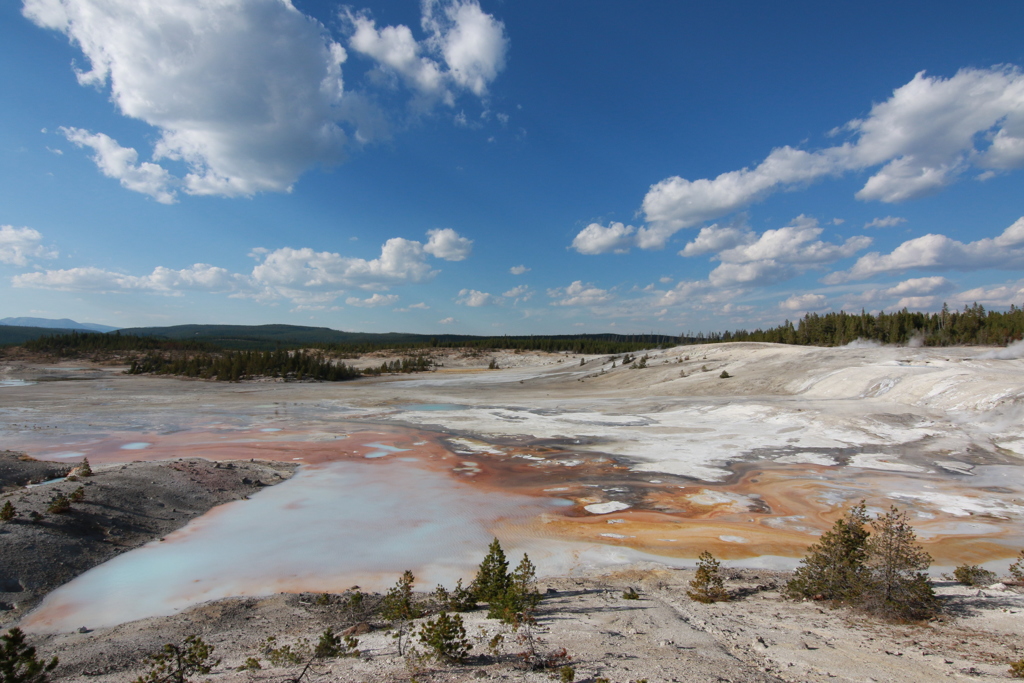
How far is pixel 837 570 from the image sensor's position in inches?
226

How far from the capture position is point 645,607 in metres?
5.57

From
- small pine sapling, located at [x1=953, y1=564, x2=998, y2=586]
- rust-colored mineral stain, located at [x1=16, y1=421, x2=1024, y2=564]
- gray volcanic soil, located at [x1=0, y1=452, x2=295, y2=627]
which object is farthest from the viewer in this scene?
rust-colored mineral stain, located at [x1=16, y1=421, x2=1024, y2=564]

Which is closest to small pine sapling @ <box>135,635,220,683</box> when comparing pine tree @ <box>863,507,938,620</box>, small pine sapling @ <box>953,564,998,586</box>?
pine tree @ <box>863,507,938,620</box>

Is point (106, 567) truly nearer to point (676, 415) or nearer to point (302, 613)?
point (302, 613)

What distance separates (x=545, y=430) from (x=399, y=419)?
761 centimetres

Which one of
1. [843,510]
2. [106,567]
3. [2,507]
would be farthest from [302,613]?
[843,510]

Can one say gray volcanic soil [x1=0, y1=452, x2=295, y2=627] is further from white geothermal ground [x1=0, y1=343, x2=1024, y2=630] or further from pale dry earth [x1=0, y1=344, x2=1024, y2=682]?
pale dry earth [x1=0, y1=344, x2=1024, y2=682]

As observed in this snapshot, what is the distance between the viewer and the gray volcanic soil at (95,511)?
613cm

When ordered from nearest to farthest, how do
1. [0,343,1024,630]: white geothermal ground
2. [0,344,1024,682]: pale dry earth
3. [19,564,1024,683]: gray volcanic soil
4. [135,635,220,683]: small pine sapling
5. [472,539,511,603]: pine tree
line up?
[135,635,220,683]: small pine sapling
[19,564,1024,683]: gray volcanic soil
[0,344,1024,682]: pale dry earth
[472,539,511,603]: pine tree
[0,343,1024,630]: white geothermal ground

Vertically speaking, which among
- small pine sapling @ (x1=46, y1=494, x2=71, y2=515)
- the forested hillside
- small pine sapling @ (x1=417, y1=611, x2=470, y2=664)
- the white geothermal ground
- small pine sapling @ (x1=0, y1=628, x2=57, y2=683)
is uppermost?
the forested hillside

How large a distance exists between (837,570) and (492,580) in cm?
429

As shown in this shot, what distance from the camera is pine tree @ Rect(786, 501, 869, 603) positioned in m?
5.52

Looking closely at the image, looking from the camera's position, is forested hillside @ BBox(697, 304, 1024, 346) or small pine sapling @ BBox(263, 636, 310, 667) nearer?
small pine sapling @ BBox(263, 636, 310, 667)

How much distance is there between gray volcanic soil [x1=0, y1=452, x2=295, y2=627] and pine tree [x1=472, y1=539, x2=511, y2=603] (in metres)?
5.31
